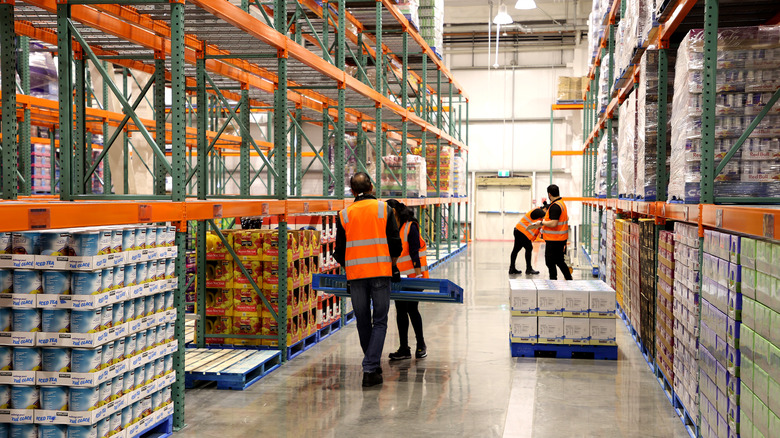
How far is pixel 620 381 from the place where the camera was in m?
6.89

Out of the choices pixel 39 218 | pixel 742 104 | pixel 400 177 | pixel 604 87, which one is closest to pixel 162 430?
pixel 39 218

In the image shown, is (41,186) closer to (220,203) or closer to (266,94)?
(266,94)

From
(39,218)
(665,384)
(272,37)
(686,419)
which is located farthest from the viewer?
(272,37)

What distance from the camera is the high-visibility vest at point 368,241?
6520mm

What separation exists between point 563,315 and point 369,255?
258cm

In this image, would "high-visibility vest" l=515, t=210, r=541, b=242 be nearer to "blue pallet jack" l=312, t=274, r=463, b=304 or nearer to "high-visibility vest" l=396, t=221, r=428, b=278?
"high-visibility vest" l=396, t=221, r=428, b=278

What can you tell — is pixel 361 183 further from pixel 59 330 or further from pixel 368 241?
pixel 59 330

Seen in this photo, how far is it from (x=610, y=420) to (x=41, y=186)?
40.3ft

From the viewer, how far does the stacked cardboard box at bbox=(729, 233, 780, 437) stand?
3238 millimetres

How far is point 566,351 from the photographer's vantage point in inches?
309

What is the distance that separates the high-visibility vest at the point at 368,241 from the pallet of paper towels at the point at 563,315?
6.85ft

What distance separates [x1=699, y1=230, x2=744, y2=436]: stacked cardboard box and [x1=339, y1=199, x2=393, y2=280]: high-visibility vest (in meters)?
2.85

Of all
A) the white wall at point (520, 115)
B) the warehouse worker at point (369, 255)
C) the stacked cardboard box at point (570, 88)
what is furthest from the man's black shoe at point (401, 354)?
the white wall at point (520, 115)

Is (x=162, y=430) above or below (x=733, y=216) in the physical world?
below
